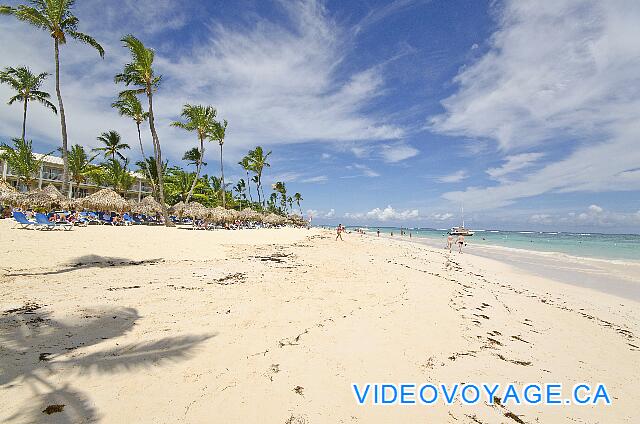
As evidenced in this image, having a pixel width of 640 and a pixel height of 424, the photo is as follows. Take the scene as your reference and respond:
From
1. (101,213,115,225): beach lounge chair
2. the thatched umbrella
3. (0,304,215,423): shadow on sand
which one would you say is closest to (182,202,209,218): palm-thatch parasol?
the thatched umbrella

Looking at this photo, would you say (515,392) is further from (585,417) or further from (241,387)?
(241,387)

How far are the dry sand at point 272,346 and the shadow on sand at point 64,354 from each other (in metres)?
0.02

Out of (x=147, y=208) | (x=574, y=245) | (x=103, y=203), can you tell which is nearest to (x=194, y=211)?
(x=147, y=208)

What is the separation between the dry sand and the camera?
2.52 meters

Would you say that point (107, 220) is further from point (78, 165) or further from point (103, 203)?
point (78, 165)

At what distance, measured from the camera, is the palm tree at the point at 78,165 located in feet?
129

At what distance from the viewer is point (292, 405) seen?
8.37 ft

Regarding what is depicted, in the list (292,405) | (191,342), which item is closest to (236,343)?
(191,342)

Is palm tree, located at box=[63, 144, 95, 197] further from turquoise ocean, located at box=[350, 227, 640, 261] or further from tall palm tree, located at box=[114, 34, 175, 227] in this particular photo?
turquoise ocean, located at box=[350, 227, 640, 261]

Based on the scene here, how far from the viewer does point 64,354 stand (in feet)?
10.2

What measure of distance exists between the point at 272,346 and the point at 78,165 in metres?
49.3

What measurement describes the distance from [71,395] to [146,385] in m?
0.55

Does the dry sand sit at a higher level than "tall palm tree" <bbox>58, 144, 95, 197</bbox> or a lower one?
lower

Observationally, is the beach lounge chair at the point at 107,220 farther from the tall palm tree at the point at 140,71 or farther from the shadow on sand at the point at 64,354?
the shadow on sand at the point at 64,354
